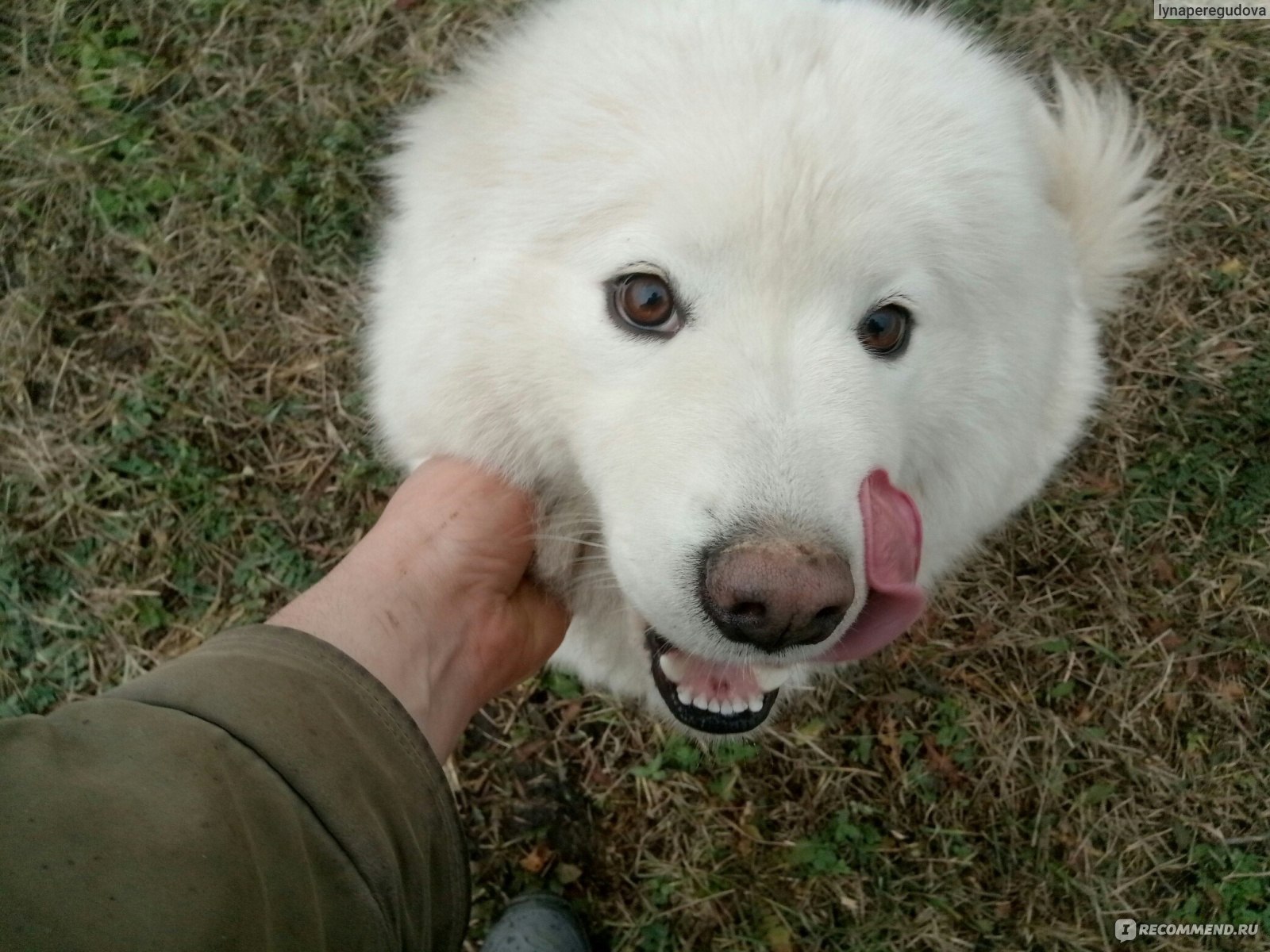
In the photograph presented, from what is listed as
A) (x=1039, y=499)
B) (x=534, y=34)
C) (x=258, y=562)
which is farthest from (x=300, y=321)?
(x=1039, y=499)

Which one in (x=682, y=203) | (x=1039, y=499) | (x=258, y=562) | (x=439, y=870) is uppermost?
(x=682, y=203)

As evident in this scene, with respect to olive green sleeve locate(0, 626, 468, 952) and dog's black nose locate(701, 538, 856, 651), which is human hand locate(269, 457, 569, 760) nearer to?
olive green sleeve locate(0, 626, 468, 952)

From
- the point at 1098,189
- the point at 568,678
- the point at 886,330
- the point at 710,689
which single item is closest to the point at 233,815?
the point at 710,689

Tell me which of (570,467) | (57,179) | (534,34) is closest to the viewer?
(570,467)

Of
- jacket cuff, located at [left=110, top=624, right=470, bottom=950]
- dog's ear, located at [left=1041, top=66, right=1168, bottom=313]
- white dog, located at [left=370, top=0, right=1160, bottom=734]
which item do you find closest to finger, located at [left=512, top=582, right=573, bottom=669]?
white dog, located at [left=370, top=0, right=1160, bottom=734]

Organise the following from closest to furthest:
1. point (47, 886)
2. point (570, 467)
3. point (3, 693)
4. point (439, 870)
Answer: point (47, 886) < point (439, 870) < point (570, 467) < point (3, 693)

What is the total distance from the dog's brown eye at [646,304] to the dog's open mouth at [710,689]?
719mm

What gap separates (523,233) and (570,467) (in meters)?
0.50

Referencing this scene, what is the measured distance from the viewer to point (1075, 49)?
3322mm

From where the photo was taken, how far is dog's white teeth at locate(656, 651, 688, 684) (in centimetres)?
195

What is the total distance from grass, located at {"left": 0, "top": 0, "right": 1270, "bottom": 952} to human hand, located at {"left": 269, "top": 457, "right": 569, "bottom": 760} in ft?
2.68

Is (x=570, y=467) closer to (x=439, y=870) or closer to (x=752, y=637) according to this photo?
(x=752, y=637)

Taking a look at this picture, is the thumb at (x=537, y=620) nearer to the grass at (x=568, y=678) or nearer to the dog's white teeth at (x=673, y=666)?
the dog's white teeth at (x=673, y=666)

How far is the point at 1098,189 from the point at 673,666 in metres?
1.93
